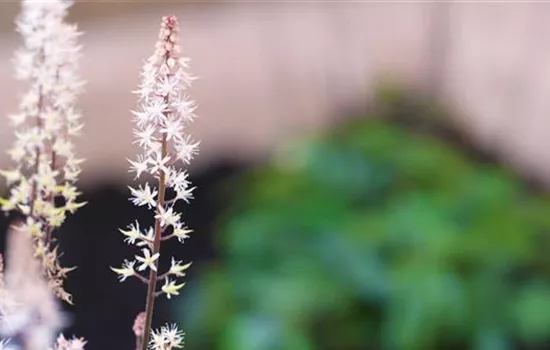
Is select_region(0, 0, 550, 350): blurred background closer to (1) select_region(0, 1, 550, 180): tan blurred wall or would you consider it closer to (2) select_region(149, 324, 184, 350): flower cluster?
(1) select_region(0, 1, 550, 180): tan blurred wall

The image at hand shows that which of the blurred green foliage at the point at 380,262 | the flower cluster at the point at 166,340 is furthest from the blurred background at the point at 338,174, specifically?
the flower cluster at the point at 166,340

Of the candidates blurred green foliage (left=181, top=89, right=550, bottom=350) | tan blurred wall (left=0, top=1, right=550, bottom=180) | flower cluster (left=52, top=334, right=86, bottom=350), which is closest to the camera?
flower cluster (left=52, top=334, right=86, bottom=350)

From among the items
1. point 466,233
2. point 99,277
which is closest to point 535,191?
point 466,233

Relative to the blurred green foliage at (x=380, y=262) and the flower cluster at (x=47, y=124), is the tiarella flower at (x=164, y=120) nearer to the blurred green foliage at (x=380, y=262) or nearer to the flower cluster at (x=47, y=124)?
the flower cluster at (x=47, y=124)

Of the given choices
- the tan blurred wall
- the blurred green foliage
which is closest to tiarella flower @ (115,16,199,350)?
the blurred green foliage

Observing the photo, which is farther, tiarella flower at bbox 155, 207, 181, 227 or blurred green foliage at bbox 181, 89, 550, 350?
blurred green foliage at bbox 181, 89, 550, 350

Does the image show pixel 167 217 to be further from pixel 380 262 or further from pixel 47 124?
pixel 380 262

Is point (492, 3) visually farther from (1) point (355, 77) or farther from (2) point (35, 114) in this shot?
(2) point (35, 114)
